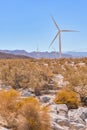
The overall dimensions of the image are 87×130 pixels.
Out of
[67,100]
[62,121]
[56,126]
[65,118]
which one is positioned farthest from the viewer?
[67,100]

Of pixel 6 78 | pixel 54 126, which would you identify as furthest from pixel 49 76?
pixel 54 126

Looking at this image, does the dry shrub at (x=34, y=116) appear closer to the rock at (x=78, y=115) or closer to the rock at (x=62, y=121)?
the rock at (x=62, y=121)

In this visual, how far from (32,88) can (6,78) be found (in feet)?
14.3

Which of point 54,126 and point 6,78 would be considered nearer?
point 54,126

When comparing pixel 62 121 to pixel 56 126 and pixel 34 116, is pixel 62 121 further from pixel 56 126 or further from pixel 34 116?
pixel 34 116

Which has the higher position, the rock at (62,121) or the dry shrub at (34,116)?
the dry shrub at (34,116)

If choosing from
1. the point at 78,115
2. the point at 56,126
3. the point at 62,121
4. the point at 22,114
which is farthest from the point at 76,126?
the point at 22,114

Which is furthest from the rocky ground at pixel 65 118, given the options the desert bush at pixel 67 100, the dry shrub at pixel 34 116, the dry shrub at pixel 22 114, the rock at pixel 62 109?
the desert bush at pixel 67 100

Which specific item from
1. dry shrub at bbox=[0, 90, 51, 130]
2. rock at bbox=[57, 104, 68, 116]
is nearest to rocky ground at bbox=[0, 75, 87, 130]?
rock at bbox=[57, 104, 68, 116]

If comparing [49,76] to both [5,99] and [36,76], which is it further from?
[5,99]

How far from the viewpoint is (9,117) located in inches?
469

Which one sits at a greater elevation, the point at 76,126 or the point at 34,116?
the point at 34,116

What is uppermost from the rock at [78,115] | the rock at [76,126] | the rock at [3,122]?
the rock at [3,122]

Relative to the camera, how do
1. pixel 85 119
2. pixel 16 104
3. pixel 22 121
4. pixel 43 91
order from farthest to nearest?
1. pixel 43 91
2. pixel 85 119
3. pixel 16 104
4. pixel 22 121
